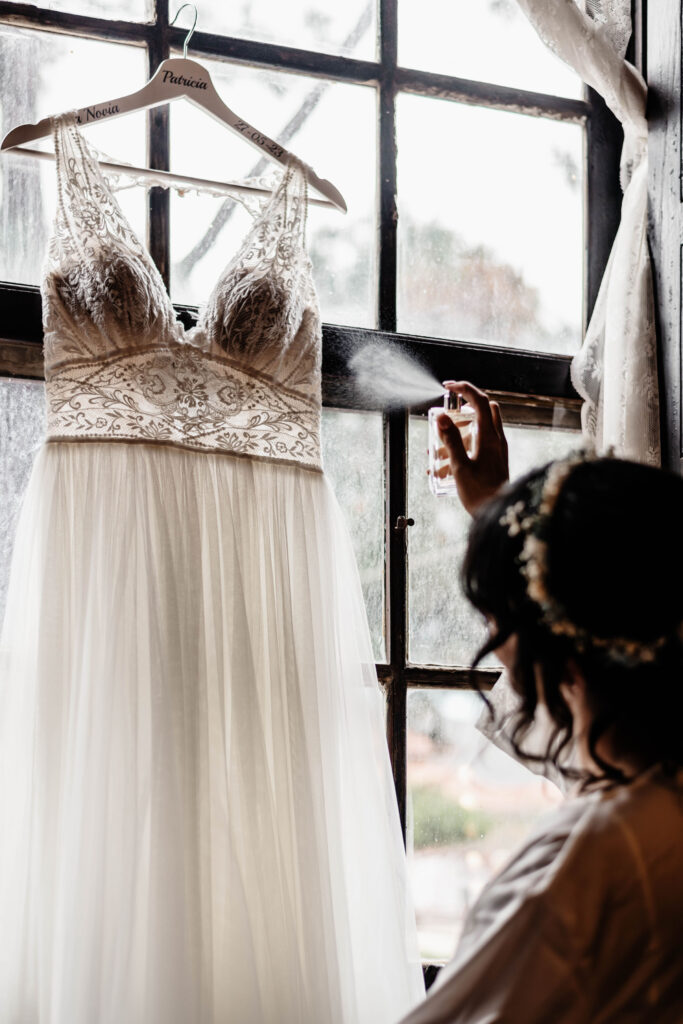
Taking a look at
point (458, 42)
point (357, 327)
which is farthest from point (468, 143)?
point (357, 327)

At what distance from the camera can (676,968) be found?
2.94 feet

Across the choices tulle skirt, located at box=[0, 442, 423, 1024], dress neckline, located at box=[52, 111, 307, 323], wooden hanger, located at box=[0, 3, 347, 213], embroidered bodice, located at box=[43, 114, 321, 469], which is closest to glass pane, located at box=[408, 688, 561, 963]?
tulle skirt, located at box=[0, 442, 423, 1024]

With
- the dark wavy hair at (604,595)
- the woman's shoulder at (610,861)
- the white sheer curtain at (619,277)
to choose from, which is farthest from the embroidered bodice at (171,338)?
the woman's shoulder at (610,861)

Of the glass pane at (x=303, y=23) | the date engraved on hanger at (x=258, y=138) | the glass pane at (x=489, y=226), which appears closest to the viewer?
the date engraved on hanger at (x=258, y=138)

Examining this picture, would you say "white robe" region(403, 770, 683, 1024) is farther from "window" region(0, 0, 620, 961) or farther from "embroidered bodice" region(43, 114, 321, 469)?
"window" region(0, 0, 620, 961)

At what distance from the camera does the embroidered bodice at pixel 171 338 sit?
150cm

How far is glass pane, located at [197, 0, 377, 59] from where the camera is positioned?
1908 mm

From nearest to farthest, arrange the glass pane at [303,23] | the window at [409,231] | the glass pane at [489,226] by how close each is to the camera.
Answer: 1. the window at [409,231]
2. the glass pane at [303,23]
3. the glass pane at [489,226]

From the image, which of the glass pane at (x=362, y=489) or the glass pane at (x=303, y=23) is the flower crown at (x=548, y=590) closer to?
the glass pane at (x=362, y=489)

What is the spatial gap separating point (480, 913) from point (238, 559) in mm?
734

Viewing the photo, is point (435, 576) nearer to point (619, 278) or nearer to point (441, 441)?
point (441, 441)

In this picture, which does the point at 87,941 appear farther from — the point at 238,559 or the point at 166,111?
the point at 166,111

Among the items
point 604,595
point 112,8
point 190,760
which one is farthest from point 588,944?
point 112,8

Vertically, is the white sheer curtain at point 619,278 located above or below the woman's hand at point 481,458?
above
